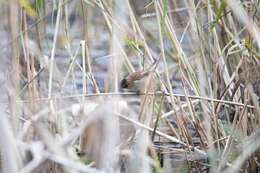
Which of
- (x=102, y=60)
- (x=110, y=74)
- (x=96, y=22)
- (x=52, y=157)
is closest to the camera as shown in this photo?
(x=52, y=157)

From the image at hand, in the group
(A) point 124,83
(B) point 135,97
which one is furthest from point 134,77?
(B) point 135,97

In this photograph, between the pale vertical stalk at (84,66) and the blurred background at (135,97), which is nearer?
the blurred background at (135,97)

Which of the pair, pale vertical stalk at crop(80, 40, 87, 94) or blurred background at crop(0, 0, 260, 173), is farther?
pale vertical stalk at crop(80, 40, 87, 94)

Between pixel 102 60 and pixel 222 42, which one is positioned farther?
pixel 102 60

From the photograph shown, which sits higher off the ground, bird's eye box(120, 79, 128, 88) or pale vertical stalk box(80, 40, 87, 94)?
pale vertical stalk box(80, 40, 87, 94)

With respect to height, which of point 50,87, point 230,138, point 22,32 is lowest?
point 230,138

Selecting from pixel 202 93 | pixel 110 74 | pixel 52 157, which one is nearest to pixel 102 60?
pixel 202 93

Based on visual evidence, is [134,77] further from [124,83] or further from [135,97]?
[135,97]

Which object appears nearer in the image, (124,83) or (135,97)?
(124,83)

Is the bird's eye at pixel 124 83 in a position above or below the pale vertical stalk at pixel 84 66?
below

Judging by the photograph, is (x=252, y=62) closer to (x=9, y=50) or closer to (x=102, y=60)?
(x=9, y=50)

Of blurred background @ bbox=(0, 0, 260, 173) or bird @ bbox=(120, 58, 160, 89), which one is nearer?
blurred background @ bbox=(0, 0, 260, 173)

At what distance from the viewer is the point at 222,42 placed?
1.69 metres

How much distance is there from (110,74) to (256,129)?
14.5 inches
